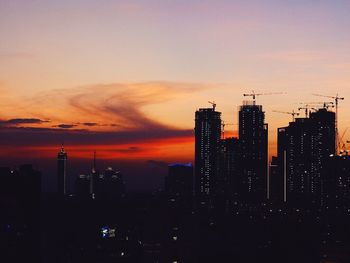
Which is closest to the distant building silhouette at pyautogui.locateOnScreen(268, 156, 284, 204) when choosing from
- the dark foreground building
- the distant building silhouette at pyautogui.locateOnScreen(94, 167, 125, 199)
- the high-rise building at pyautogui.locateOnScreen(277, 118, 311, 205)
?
the high-rise building at pyautogui.locateOnScreen(277, 118, 311, 205)

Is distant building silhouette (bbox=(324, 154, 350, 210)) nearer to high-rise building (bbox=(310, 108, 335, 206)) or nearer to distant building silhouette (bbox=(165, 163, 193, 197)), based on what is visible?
high-rise building (bbox=(310, 108, 335, 206))

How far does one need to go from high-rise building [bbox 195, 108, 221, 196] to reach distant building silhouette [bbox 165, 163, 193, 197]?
5.32 feet

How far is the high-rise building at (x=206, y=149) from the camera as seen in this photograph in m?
80.1

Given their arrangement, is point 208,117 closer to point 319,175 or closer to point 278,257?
point 319,175

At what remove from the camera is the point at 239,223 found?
45.5 meters

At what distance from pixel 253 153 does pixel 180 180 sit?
11.5 m

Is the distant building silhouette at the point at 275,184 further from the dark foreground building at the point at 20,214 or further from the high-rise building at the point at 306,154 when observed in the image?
the dark foreground building at the point at 20,214

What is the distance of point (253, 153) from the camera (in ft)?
272

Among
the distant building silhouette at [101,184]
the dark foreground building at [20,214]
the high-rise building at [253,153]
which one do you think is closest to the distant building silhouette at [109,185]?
the distant building silhouette at [101,184]

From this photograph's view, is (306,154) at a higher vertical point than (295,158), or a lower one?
higher

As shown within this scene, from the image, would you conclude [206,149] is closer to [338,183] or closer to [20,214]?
[338,183]

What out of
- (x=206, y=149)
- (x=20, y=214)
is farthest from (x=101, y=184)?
(x=20, y=214)

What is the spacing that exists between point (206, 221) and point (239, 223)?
240 centimetres

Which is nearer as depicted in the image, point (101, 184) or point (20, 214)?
point (20, 214)
